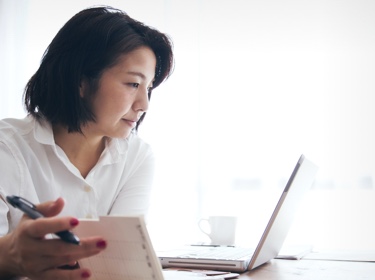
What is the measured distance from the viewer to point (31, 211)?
0.67 m

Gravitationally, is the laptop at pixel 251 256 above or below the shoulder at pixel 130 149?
below

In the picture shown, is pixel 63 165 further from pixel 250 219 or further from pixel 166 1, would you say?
pixel 166 1

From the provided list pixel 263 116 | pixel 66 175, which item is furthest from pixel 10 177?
pixel 263 116

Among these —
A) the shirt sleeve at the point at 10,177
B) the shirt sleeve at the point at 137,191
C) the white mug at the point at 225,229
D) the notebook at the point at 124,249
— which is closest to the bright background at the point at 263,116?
the white mug at the point at 225,229

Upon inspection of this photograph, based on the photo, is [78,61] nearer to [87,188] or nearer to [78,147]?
[78,147]

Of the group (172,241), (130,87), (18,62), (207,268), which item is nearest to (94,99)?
(130,87)

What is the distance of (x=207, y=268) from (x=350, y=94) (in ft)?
4.63

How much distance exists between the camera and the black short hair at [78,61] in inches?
50.6

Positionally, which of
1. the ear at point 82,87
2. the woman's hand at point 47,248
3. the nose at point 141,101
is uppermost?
the ear at point 82,87

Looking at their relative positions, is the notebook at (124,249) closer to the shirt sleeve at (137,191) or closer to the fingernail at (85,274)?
the fingernail at (85,274)

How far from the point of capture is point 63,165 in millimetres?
1245

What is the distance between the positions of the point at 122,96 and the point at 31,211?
660mm

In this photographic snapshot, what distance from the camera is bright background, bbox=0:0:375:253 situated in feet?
6.86

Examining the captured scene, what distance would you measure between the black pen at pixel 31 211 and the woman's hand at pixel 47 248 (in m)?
0.01
